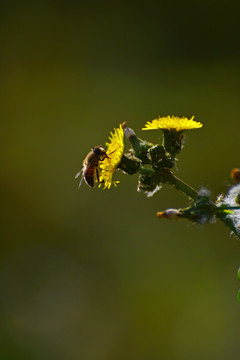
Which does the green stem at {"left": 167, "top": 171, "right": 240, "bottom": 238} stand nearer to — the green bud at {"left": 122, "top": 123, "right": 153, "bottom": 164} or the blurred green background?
the green bud at {"left": 122, "top": 123, "right": 153, "bottom": 164}

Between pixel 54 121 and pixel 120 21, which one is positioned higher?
pixel 120 21

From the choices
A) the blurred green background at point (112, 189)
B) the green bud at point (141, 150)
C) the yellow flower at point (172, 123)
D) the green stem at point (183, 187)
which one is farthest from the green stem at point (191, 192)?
the blurred green background at point (112, 189)

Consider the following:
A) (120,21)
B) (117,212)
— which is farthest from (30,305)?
(120,21)

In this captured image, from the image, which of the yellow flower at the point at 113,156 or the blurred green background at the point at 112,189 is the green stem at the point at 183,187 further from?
the blurred green background at the point at 112,189

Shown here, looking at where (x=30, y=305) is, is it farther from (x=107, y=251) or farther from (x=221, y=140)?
(x=221, y=140)

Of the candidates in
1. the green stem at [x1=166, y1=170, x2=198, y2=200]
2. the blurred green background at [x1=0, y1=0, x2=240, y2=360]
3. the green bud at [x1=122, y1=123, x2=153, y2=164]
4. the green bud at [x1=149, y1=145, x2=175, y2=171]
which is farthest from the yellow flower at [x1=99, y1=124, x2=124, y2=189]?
the blurred green background at [x1=0, y1=0, x2=240, y2=360]
